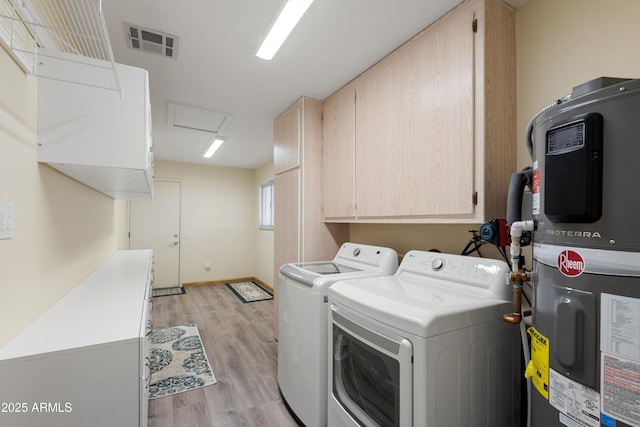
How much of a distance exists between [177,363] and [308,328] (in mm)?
1710

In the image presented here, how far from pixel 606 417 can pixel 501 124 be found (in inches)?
50.1

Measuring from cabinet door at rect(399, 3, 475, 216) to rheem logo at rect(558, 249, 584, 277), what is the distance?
2.05ft

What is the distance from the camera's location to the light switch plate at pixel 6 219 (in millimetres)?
948

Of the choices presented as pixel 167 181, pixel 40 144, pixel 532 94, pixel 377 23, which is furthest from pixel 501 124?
pixel 167 181

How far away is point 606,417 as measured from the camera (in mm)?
755

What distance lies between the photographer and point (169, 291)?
203 inches

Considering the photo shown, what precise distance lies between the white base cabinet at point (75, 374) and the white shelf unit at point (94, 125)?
73cm

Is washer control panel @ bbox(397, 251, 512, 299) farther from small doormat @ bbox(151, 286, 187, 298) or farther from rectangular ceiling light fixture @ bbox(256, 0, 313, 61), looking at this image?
small doormat @ bbox(151, 286, 187, 298)

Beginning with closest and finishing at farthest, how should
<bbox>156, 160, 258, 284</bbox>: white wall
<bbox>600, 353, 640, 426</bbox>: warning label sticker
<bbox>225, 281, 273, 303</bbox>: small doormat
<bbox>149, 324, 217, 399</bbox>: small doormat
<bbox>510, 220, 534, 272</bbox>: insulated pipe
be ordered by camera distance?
<bbox>600, 353, 640, 426</bbox>: warning label sticker
<bbox>510, 220, 534, 272</bbox>: insulated pipe
<bbox>149, 324, 217, 399</bbox>: small doormat
<bbox>225, 281, 273, 303</bbox>: small doormat
<bbox>156, 160, 258, 284</bbox>: white wall

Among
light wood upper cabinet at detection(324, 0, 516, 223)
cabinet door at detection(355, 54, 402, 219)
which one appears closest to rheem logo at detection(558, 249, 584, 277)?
light wood upper cabinet at detection(324, 0, 516, 223)

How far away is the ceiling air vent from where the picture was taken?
173 cm

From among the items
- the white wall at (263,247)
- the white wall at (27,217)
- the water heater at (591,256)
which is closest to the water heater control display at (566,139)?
the water heater at (591,256)

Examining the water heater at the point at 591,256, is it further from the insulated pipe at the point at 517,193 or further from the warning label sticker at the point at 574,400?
the insulated pipe at the point at 517,193

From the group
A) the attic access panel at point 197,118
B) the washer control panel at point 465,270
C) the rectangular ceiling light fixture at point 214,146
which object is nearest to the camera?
the washer control panel at point 465,270
